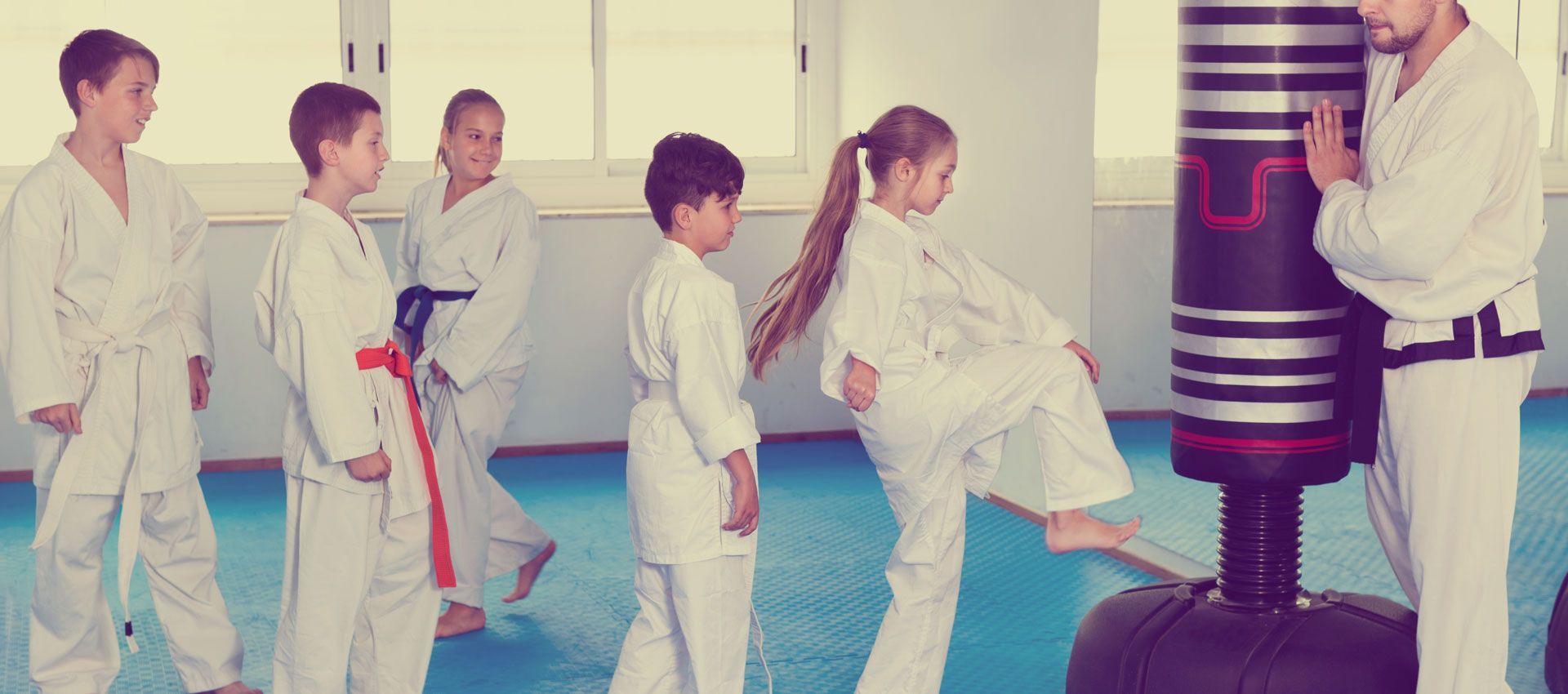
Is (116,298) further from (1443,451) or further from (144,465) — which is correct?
(1443,451)

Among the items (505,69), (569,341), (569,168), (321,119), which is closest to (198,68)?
(505,69)

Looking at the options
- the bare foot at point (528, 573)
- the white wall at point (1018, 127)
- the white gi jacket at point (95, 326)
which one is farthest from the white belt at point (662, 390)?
the white wall at point (1018, 127)

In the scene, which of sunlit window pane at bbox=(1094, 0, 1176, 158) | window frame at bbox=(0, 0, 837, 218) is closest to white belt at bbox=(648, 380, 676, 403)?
sunlit window pane at bbox=(1094, 0, 1176, 158)

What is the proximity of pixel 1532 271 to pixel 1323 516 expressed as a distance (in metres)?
1.18

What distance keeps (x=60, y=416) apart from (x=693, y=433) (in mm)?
1233

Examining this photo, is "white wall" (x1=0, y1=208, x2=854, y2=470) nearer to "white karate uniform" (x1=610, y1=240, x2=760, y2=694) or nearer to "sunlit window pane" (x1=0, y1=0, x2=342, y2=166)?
"sunlit window pane" (x1=0, y1=0, x2=342, y2=166)

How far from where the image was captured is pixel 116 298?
2.90 meters

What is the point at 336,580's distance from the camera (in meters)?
2.67

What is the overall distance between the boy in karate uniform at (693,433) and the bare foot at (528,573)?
134cm

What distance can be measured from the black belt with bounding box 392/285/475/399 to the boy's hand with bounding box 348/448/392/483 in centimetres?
97

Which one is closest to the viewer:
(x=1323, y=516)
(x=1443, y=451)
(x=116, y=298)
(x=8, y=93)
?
(x=1443, y=451)

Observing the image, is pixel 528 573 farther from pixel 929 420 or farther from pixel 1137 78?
pixel 1137 78

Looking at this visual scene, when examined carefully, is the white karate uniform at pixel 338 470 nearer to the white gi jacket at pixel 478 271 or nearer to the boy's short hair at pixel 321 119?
the boy's short hair at pixel 321 119

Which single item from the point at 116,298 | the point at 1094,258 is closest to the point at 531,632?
the point at 116,298
